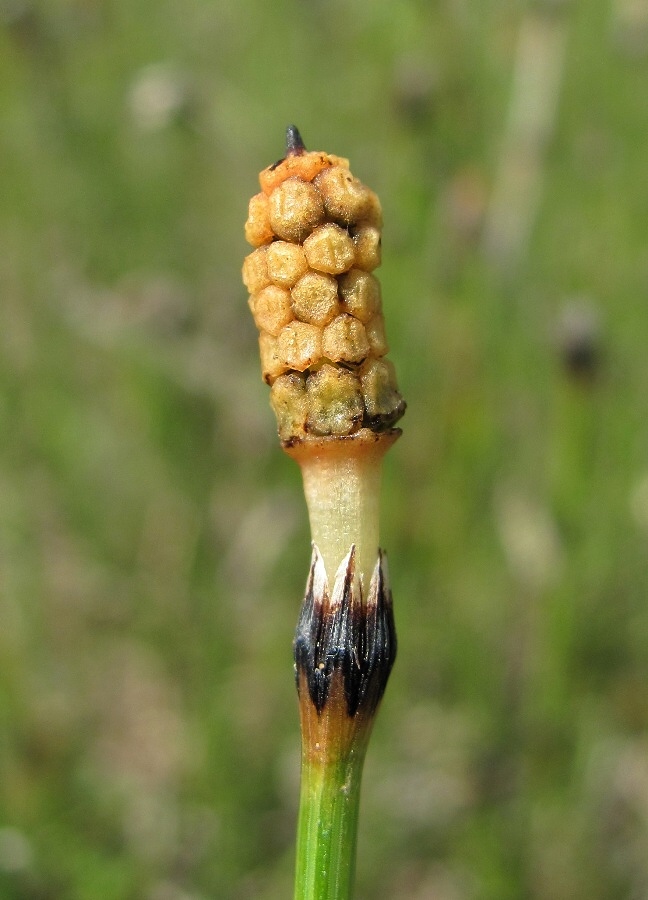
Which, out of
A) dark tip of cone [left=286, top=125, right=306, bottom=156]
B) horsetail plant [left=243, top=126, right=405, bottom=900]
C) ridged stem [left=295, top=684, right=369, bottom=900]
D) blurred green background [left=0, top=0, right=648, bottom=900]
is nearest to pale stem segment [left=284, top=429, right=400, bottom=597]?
horsetail plant [left=243, top=126, right=405, bottom=900]

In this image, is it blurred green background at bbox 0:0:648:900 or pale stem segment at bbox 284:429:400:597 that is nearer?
pale stem segment at bbox 284:429:400:597

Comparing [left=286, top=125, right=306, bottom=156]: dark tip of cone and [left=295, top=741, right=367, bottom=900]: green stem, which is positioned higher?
[left=286, top=125, right=306, bottom=156]: dark tip of cone

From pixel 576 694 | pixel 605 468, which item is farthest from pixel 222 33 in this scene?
pixel 576 694

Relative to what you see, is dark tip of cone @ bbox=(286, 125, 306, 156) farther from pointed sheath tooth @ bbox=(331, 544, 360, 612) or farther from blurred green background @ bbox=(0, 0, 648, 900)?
blurred green background @ bbox=(0, 0, 648, 900)

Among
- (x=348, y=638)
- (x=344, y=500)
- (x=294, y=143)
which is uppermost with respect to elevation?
(x=294, y=143)

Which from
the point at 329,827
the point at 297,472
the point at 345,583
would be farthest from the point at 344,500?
the point at 297,472

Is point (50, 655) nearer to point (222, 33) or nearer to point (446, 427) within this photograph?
point (446, 427)

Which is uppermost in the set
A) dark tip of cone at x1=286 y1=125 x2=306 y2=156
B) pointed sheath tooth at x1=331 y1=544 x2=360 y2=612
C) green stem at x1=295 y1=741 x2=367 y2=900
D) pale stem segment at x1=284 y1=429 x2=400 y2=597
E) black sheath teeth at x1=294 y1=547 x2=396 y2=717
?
dark tip of cone at x1=286 y1=125 x2=306 y2=156

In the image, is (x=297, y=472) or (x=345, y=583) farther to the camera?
(x=297, y=472)

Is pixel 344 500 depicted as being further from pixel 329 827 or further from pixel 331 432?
pixel 329 827
